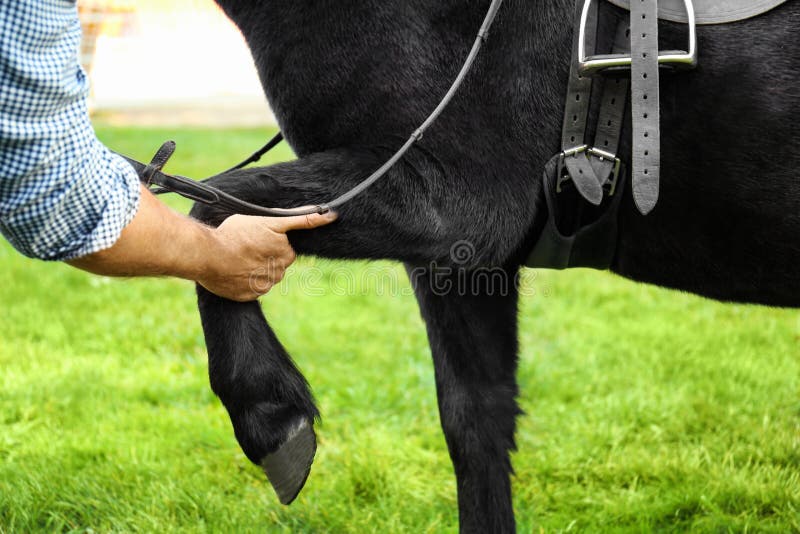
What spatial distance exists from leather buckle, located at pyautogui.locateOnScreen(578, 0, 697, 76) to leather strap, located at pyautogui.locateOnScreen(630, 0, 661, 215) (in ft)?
0.07

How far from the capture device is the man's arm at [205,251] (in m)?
1.68

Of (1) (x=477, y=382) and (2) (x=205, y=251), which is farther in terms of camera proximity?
(1) (x=477, y=382)

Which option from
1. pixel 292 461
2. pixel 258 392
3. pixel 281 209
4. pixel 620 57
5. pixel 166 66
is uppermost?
pixel 620 57

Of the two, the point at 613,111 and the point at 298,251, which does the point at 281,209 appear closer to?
the point at 298,251

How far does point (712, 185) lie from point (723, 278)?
9.3 inches

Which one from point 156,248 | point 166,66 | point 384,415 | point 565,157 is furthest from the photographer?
point 166,66

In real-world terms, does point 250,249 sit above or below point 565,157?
below

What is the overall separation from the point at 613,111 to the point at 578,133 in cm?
9

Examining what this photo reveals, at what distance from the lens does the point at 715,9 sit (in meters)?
1.92

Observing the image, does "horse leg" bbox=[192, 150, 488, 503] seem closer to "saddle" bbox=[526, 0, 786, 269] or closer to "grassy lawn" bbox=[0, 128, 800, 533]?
"saddle" bbox=[526, 0, 786, 269]

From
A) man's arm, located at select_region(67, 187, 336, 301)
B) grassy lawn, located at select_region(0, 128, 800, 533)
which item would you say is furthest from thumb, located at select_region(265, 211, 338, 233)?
grassy lawn, located at select_region(0, 128, 800, 533)

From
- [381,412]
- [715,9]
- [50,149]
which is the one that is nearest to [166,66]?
[381,412]

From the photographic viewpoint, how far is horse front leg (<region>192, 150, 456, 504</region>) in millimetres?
1943

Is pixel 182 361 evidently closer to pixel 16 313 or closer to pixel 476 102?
pixel 16 313
